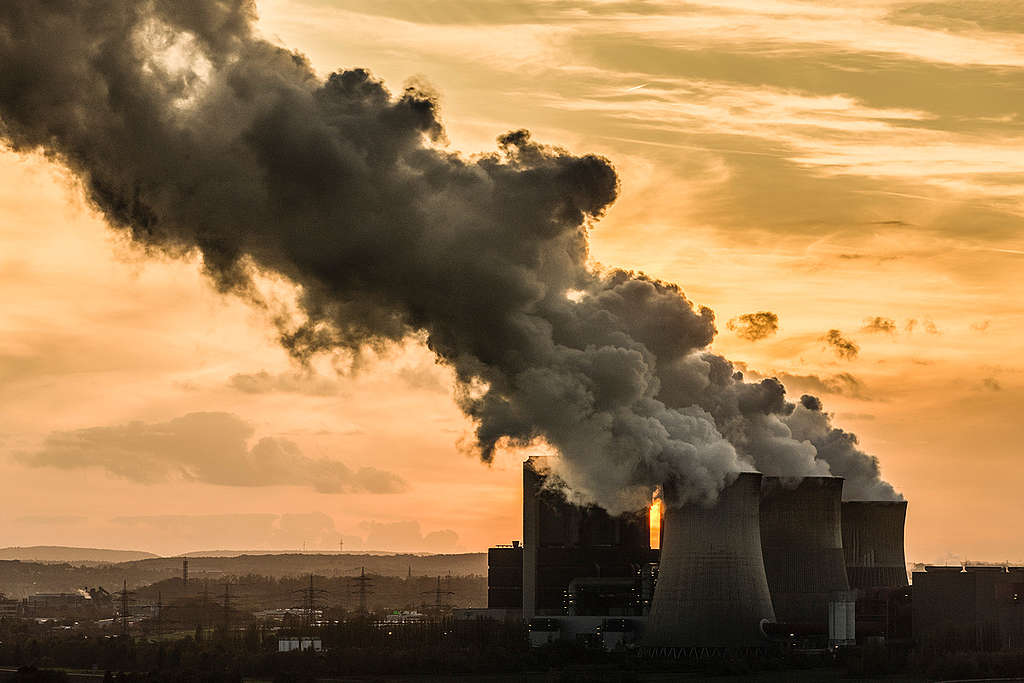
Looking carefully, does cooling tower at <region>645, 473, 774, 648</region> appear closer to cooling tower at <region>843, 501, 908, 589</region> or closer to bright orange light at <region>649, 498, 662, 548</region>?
bright orange light at <region>649, 498, 662, 548</region>

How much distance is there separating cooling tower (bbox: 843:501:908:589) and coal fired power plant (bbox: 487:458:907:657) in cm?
8

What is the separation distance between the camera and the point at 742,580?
348 ft

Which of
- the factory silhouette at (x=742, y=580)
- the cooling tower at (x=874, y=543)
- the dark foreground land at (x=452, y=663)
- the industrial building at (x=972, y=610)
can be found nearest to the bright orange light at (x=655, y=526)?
the factory silhouette at (x=742, y=580)

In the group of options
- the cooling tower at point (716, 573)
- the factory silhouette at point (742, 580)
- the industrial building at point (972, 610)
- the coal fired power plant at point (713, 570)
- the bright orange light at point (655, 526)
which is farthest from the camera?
the bright orange light at point (655, 526)

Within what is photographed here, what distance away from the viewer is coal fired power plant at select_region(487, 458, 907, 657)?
105812mm

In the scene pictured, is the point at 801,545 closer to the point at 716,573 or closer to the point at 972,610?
the point at 972,610

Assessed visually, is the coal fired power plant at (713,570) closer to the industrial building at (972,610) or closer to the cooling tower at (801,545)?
the cooling tower at (801,545)

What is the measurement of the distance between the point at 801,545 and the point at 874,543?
1813 centimetres

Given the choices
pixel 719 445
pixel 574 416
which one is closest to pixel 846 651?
pixel 719 445

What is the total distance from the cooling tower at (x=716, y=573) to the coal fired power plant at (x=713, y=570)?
2.4 inches

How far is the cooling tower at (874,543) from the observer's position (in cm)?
13338

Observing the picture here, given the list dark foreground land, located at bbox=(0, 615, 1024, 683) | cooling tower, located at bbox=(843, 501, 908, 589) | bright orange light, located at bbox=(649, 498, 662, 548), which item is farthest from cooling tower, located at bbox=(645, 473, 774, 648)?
cooling tower, located at bbox=(843, 501, 908, 589)

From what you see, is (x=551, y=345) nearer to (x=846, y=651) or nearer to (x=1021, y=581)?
(x=846, y=651)

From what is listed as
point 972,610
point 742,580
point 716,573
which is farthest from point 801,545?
point 716,573
